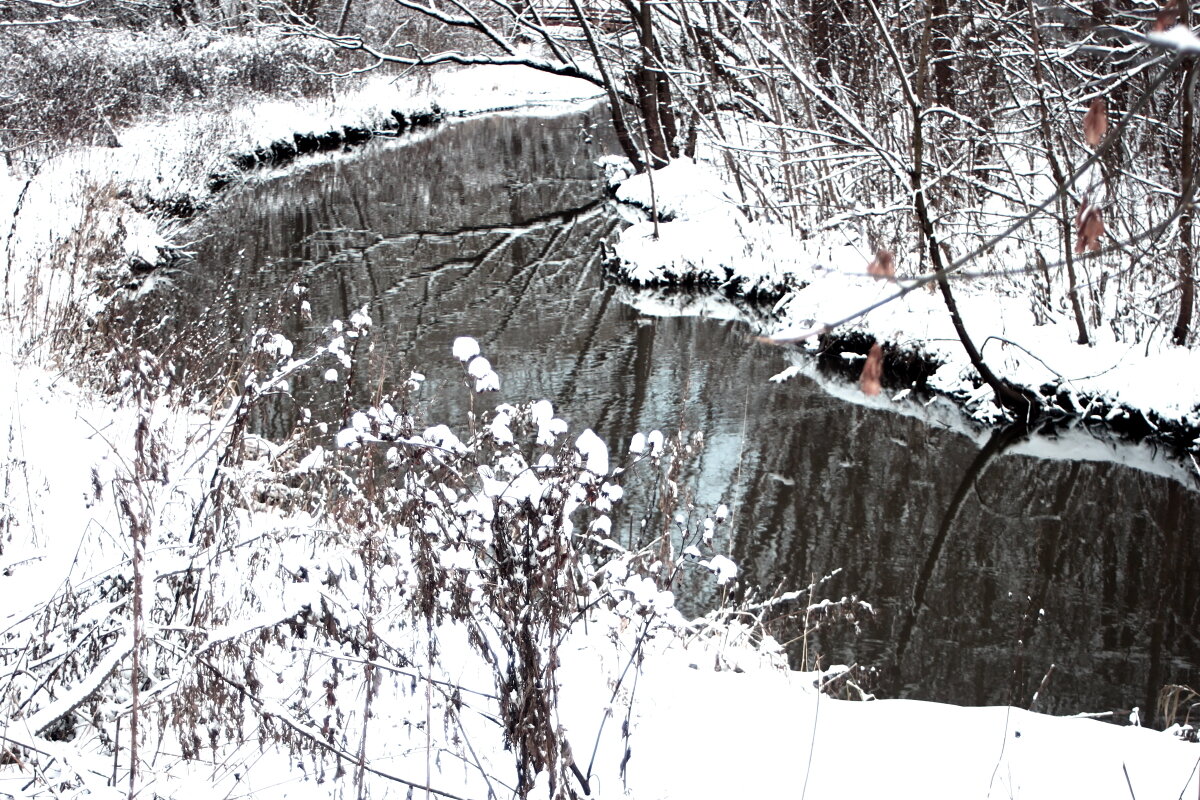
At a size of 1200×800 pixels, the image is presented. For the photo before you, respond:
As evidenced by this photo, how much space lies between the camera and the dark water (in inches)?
213

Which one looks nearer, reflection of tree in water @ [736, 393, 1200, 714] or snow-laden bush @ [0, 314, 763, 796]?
snow-laden bush @ [0, 314, 763, 796]

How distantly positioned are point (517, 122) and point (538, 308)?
15.8 metres

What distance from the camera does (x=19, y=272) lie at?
25.8ft

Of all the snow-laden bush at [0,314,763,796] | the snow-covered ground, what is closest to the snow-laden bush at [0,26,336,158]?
the snow-covered ground

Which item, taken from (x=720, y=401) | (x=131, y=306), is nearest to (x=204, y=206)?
(x=131, y=306)

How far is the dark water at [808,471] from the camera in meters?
5.42

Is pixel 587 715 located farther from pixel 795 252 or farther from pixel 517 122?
pixel 517 122

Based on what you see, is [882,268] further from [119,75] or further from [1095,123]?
[119,75]

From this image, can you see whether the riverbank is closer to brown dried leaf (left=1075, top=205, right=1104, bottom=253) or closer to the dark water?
the dark water

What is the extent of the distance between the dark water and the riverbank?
465mm

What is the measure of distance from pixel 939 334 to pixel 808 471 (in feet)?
7.89

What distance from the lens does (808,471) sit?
744 centimetres

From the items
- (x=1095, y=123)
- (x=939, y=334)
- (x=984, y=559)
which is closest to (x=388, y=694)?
(x=1095, y=123)

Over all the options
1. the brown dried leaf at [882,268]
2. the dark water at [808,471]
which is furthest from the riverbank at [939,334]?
the brown dried leaf at [882,268]
